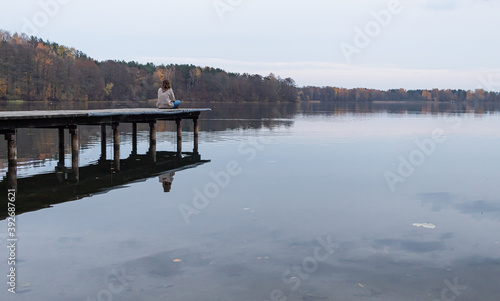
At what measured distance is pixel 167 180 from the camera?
16.6m

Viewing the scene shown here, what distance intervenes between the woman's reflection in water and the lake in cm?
8

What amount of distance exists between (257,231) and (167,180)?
23.1 ft

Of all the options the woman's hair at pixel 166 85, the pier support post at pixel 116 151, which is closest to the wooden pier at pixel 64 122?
the pier support post at pixel 116 151

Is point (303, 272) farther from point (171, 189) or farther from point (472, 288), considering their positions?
point (171, 189)

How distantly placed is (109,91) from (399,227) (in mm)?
157892

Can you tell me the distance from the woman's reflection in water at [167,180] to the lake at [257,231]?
0.26 ft

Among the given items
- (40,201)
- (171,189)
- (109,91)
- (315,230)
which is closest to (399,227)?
(315,230)

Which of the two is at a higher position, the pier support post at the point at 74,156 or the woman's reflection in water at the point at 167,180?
the pier support post at the point at 74,156

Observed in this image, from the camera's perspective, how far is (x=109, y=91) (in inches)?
6284

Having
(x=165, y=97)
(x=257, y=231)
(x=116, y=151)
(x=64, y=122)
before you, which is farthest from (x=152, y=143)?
(x=257, y=231)

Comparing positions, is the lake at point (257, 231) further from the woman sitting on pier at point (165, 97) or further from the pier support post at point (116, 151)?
the woman sitting on pier at point (165, 97)

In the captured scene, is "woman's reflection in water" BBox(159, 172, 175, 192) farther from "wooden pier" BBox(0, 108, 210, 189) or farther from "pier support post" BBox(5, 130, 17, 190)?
"pier support post" BBox(5, 130, 17, 190)

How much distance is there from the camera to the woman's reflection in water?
15.3 meters

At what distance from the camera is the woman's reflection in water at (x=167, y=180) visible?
15305mm
